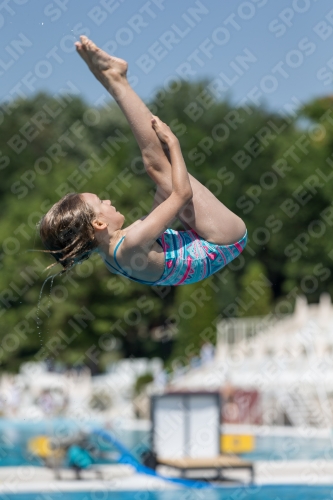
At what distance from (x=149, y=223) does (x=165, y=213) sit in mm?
84

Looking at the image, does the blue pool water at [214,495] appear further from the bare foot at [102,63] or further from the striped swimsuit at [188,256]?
the bare foot at [102,63]

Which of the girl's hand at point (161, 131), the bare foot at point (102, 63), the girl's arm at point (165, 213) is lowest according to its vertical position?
the girl's arm at point (165, 213)

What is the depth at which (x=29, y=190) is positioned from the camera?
31.4 meters

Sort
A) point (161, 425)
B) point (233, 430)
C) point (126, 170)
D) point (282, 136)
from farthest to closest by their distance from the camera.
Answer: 1. point (282, 136)
2. point (126, 170)
3. point (233, 430)
4. point (161, 425)

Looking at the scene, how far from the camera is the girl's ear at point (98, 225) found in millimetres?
3955

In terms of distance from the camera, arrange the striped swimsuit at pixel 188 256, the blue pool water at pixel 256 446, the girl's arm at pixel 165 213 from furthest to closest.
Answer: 1. the blue pool water at pixel 256 446
2. the striped swimsuit at pixel 188 256
3. the girl's arm at pixel 165 213

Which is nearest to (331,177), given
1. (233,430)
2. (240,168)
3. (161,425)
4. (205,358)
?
(240,168)

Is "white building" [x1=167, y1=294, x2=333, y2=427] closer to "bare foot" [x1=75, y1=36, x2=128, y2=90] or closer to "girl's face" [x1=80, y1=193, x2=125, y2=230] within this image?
Result: "girl's face" [x1=80, y1=193, x2=125, y2=230]

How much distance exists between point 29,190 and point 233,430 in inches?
591

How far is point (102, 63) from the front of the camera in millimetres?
4039

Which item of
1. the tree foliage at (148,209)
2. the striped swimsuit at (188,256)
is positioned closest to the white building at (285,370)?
the tree foliage at (148,209)

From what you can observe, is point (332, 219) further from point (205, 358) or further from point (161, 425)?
point (161, 425)

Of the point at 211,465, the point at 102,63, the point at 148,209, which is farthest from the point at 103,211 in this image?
the point at 148,209

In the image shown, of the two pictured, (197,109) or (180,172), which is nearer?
(180,172)
